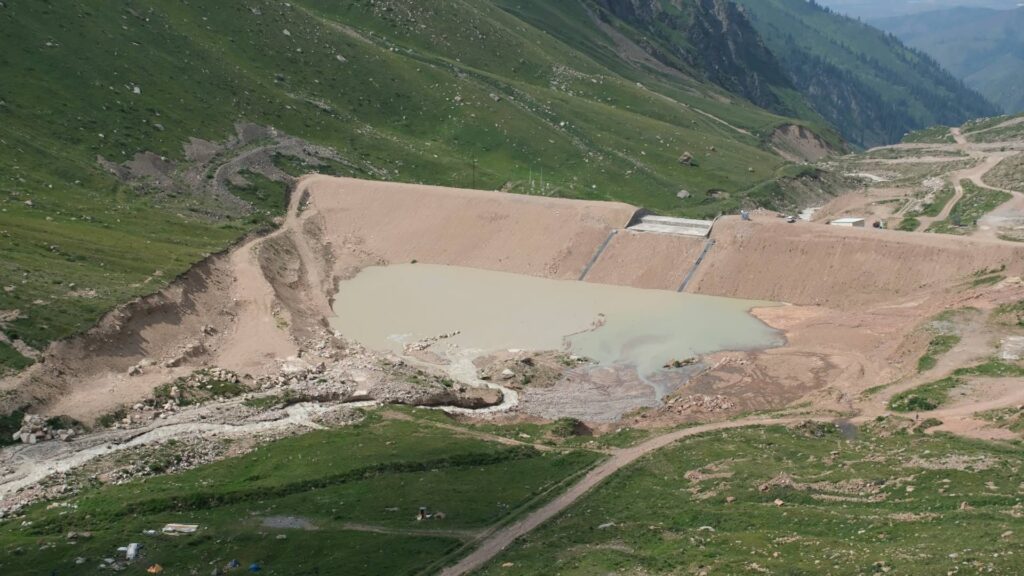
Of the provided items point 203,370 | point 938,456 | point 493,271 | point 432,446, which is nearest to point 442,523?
point 432,446

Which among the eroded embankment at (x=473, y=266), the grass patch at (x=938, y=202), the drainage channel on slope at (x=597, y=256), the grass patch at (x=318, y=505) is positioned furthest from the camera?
the grass patch at (x=938, y=202)

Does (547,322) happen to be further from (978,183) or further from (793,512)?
(978,183)

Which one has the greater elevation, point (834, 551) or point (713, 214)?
point (713, 214)

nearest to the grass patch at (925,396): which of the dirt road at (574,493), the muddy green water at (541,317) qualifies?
the dirt road at (574,493)

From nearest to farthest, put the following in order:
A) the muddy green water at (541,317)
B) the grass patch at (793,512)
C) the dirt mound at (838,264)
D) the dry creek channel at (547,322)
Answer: the grass patch at (793,512) → the dry creek channel at (547,322) → the muddy green water at (541,317) → the dirt mound at (838,264)

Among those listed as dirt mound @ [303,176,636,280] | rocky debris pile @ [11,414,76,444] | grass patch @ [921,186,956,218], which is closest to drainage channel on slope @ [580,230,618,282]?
dirt mound @ [303,176,636,280]

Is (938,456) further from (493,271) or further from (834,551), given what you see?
(493,271)

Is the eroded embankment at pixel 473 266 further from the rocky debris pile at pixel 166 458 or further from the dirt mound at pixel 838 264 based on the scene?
the rocky debris pile at pixel 166 458
